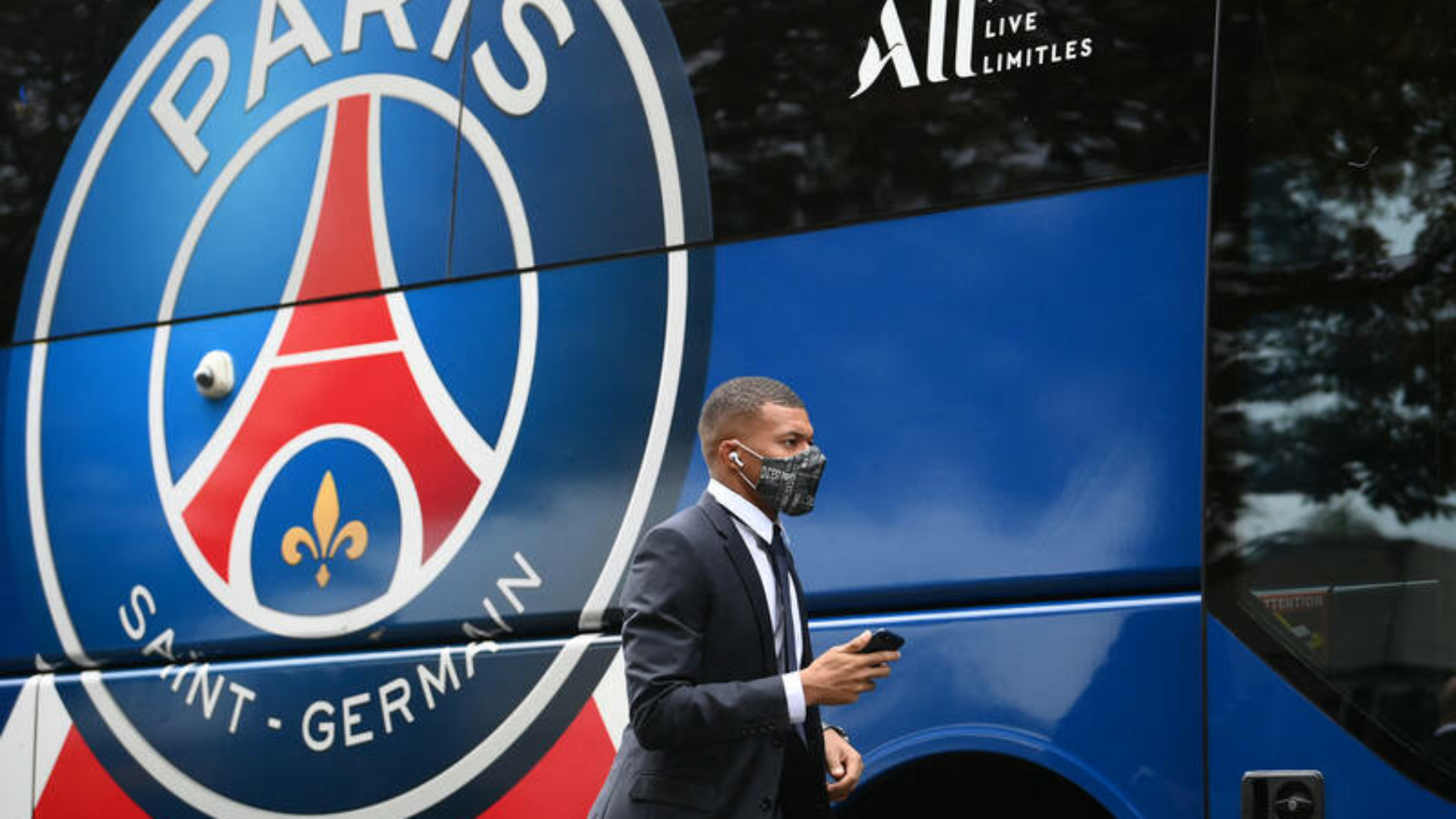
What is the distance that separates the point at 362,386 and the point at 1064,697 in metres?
2.20

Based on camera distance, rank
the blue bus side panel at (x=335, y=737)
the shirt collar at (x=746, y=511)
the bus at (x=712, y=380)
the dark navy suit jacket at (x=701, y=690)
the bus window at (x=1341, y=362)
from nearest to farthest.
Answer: the dark navy suit jacket at (x=701, y=690) < the shirt collar at (x=746, y=511) < the bus window at (x=1341, y=362) < the bus at (x=712, y=380) < the blue bus side panel at (x=335, y=737)

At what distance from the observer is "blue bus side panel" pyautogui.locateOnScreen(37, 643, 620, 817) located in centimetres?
452

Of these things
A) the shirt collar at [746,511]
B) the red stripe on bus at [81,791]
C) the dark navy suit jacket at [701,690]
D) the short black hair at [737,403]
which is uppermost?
the short black hair at [737,403]

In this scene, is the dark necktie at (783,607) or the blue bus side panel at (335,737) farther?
the blue bus side panel at (335,737)

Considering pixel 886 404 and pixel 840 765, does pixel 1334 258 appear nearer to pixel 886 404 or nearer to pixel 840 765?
pixel 886 404

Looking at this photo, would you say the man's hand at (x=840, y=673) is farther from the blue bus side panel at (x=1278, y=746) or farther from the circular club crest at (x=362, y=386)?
the circular club crest at (x=362, y=386)

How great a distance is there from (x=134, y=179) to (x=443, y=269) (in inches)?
53.4

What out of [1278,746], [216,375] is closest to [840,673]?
[1278,746]

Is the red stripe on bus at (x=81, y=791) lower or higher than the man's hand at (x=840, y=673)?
lower

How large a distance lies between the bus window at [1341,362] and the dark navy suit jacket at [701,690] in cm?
102

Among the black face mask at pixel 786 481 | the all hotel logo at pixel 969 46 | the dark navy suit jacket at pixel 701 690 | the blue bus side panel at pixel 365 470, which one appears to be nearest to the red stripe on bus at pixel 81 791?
the blue bus side panel at pixel 365 470

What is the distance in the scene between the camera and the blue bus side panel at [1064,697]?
3672 mm

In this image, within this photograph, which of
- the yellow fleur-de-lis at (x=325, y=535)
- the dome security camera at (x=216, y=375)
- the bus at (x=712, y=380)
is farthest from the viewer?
the dome security camera at (x=216, y=375)

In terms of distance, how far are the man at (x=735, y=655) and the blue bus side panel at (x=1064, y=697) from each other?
556 mm
